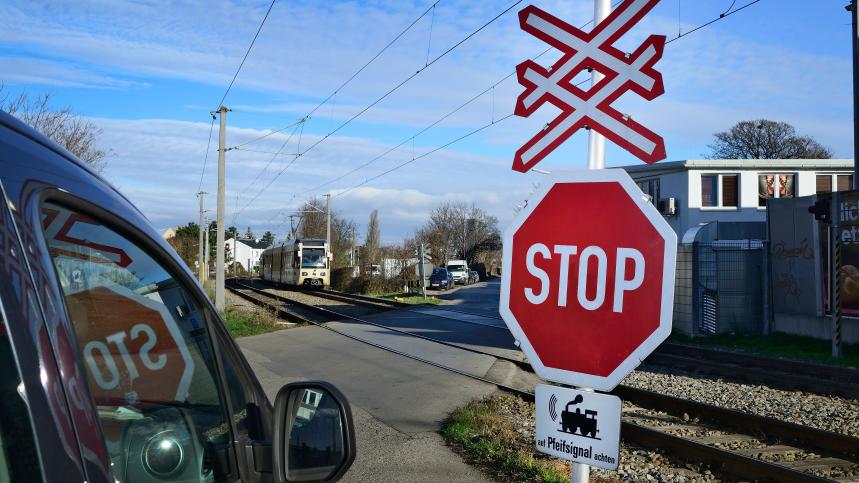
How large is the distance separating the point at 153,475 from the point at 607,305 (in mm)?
1543

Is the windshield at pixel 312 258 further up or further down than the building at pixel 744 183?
further down

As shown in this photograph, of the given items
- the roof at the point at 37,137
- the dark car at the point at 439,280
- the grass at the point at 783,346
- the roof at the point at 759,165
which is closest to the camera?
the roof at the point at 37,137

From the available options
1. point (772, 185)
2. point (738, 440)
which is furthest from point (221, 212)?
point (772, 185)

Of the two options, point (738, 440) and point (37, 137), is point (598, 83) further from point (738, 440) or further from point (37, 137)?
point (738, 440)

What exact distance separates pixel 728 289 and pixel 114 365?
19703 millimetres

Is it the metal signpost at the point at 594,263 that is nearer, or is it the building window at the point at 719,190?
the metal signpost at the point at 594,263

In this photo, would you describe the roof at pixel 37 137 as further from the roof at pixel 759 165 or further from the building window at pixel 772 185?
the building window at pixel 772 185

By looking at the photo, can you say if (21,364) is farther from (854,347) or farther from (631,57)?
(854,347)

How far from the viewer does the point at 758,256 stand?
19.8 meters

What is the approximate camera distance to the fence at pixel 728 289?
19578 mm

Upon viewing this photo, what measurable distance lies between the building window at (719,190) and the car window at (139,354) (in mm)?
42162

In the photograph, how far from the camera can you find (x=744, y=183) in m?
41.6

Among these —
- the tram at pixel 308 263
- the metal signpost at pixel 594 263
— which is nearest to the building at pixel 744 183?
the tram at pixel 308 263

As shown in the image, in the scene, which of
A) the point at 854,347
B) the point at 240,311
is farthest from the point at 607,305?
the point at 240,311
